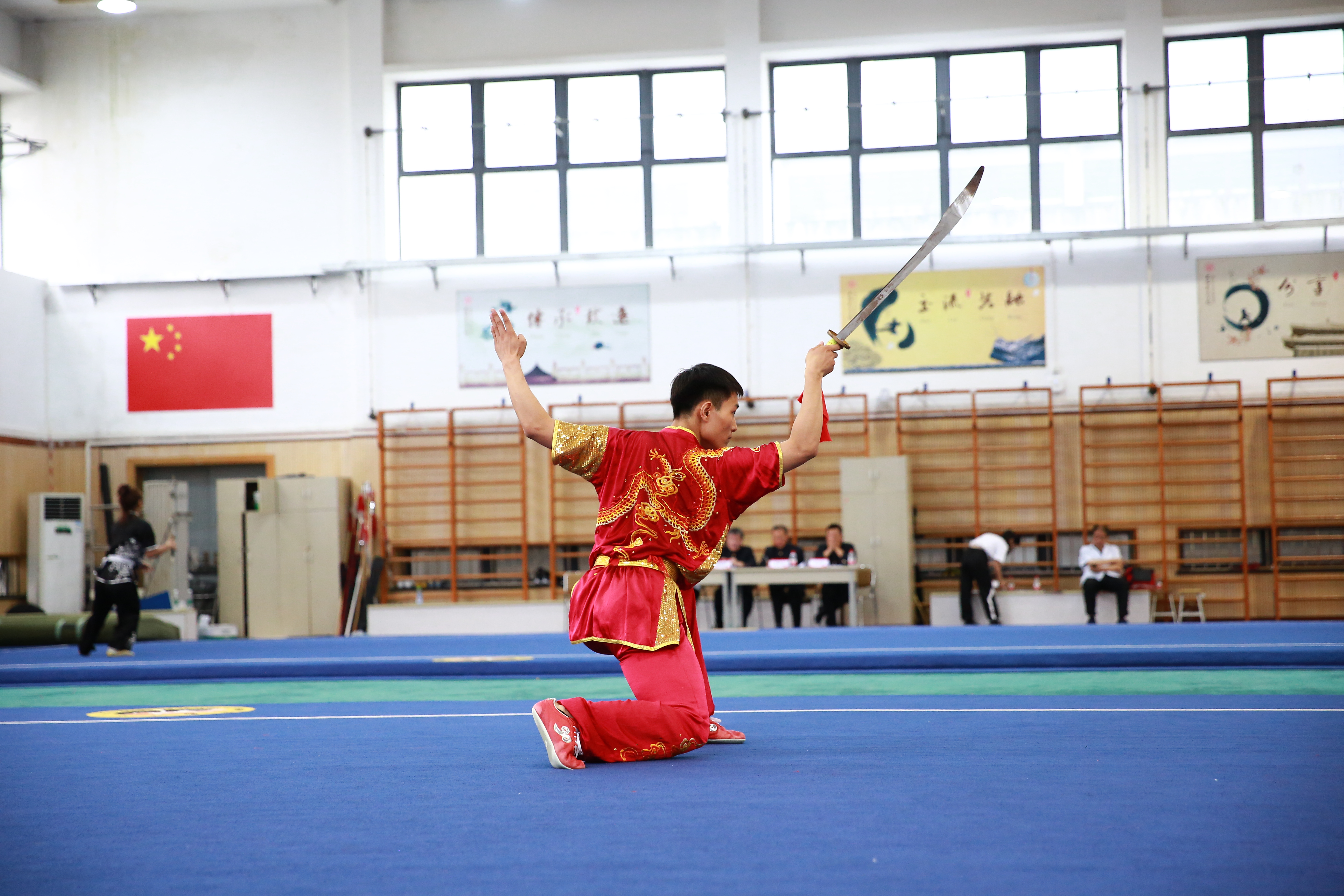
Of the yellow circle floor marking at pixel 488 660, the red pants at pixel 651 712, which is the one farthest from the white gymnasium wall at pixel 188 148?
the red pants at pixel 651 712

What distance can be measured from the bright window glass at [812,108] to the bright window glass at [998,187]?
4.12 ft

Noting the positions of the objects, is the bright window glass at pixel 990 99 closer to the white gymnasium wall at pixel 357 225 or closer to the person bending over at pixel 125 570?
the white gymnasium wall at pixel 357 225

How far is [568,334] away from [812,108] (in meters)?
3.65

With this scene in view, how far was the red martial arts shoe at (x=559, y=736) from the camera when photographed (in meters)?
2.95

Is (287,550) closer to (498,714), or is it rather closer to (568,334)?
(568,334)

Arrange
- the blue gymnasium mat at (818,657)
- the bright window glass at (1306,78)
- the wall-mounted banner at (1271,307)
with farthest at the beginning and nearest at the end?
the bright window glass at (1306,78), the wall-mounted banner at (1271,307), the blue gymnasium mat at (818,657)

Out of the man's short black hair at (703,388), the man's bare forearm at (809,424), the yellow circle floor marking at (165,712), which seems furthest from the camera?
the yellow circle floor marking at (165,712)

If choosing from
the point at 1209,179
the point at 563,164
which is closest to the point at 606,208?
the point at 563,164

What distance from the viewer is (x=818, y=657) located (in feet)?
21.2

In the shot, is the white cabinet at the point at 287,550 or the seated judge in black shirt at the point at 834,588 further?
the white cabinet at the point at 287,550

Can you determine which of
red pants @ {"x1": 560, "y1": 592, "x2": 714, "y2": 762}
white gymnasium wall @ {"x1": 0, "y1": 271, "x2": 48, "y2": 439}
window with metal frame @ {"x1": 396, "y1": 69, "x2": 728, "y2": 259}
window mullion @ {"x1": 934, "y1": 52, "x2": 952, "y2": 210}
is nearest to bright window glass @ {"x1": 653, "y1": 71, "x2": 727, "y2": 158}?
window with metal frame @ {"x1": 396, "y1": 69, "x2": 728, "y2": 259}

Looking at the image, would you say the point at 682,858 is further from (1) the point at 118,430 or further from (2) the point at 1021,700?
(1) the point at 118,430

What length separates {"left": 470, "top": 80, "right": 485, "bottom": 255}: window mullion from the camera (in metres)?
13.5

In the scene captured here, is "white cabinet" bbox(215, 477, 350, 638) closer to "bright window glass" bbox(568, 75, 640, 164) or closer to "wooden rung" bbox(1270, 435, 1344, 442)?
"bright window glass" bbox(568, 75, 640, 164)
